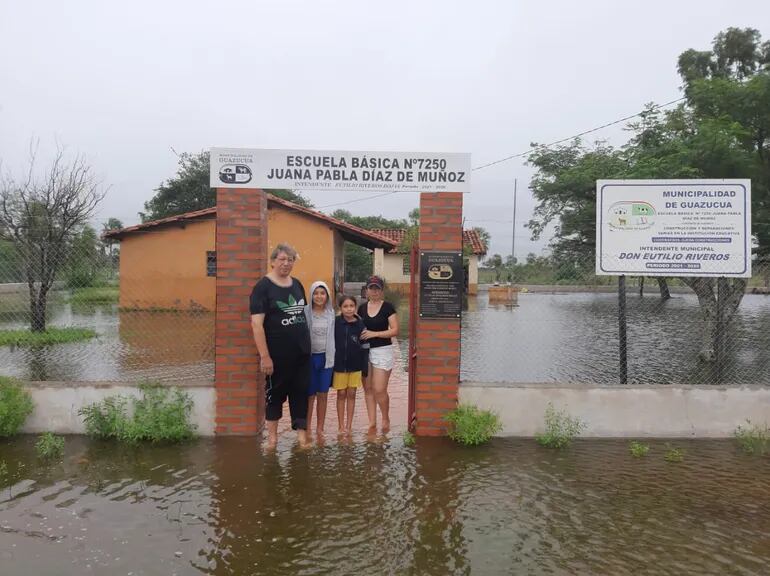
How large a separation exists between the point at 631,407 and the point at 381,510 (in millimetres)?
2895

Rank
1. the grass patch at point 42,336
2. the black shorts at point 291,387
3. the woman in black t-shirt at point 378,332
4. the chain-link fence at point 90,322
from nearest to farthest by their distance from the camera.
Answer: the black shorts at point 291,387 < the woman in black t-shirt at point 378,332 < the chain-link fence at point 90,322 < the grass patch at point 42,336

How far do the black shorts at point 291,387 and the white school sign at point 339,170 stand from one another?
1648mm

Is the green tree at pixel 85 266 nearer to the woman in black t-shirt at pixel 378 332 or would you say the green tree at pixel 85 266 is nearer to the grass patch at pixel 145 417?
the grass patch at pixel 145 417

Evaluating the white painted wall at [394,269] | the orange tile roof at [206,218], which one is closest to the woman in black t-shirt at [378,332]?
the orange tile roof at [206,218]

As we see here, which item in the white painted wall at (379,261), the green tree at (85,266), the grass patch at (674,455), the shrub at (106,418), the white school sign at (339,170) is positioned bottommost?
the grass patch at (674,455)

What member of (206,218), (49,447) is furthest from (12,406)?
(206,218)

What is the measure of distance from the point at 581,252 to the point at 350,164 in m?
2.90

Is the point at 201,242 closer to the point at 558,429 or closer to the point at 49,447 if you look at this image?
the point at 49,447

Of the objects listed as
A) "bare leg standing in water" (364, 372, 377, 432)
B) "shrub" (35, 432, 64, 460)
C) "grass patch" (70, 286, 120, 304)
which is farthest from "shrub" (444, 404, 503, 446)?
"grass patch" (70, 286, 120, 304)

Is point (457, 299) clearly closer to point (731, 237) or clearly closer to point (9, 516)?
point (731, 237)

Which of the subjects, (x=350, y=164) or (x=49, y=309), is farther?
(x=49, y=309)

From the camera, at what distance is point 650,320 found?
43.3ft

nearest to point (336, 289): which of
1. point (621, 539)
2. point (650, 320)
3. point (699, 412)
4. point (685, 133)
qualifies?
point (650, 320)

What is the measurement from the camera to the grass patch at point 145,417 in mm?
5227
